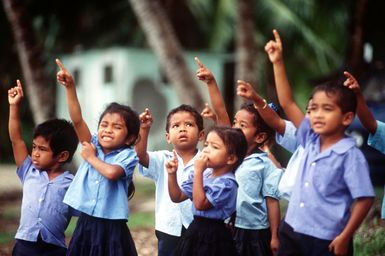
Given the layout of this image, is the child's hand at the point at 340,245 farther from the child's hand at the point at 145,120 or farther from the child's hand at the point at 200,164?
the child's hand at the point at 145,120

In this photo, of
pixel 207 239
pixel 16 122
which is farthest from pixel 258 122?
pixel 16 122

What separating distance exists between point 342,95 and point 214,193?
967 mm

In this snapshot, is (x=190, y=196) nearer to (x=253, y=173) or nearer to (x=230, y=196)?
(x=230, y=196)

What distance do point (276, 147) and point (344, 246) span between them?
8.71 metres

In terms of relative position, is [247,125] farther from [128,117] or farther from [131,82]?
[131,82]

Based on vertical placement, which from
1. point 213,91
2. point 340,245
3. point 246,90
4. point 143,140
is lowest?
point 340,245

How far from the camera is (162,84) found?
60.7ft

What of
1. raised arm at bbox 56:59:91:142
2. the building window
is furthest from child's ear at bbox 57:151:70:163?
the building window

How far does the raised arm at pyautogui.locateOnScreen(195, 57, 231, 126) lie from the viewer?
489cm

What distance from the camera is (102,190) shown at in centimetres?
462

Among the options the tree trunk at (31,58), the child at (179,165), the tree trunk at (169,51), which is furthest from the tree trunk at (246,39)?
the child at (179,165)

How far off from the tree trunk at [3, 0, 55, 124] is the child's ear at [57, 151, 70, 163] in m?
6.52

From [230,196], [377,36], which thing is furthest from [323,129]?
[377,36]

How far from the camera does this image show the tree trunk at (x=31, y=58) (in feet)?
37.3
